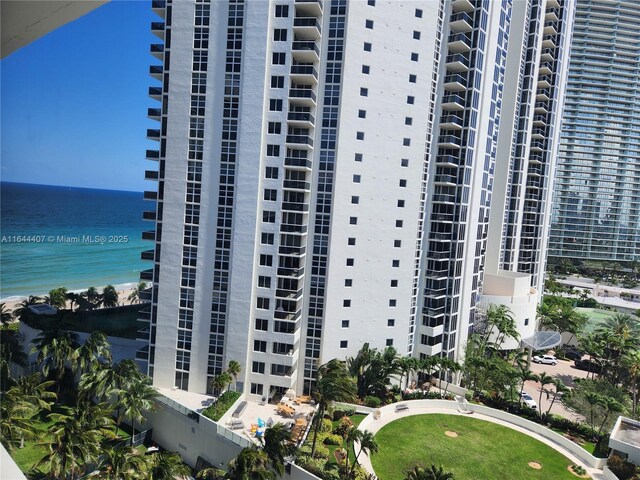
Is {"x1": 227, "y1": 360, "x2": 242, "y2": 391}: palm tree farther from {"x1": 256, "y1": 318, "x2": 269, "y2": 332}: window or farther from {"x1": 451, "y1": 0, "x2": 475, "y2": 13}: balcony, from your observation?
{"x1": 451, "y1": 0, "x2": 475, "y2": 13}: balcony

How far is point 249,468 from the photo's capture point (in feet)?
72.1

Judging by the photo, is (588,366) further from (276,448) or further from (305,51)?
(305,51)

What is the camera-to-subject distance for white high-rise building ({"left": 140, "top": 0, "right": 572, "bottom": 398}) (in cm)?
3244

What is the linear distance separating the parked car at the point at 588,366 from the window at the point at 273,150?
40923mm

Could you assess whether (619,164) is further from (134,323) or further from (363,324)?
(134,323)

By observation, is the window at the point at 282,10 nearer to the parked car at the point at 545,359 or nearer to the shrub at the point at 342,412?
the shrub at the point at 342,412

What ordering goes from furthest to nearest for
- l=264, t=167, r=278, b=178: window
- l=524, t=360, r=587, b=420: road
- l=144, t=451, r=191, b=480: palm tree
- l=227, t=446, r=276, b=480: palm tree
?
l=524, t=360, r=587, b=420: road
l=264, t=167, r=278, b=178: window
l=227, t=446, r=276, b=480: palm tree
l=144, t=451, r=191, b=480: palm tree

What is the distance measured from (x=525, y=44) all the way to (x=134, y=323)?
5935cm

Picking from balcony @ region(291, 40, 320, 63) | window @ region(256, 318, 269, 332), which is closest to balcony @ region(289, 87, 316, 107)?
balcony @ region(291, 40, 320, 63)

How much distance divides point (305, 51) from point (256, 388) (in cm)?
2682

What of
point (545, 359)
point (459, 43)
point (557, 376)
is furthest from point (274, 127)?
point (545, 359)

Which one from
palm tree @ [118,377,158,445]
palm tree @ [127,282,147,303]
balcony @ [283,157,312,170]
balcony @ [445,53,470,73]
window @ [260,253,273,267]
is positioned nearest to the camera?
palm tree @ [118,377,158,445]

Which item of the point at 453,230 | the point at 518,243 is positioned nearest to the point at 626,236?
the point at 518,243

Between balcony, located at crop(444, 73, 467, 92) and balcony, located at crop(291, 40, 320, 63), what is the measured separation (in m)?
13.0
